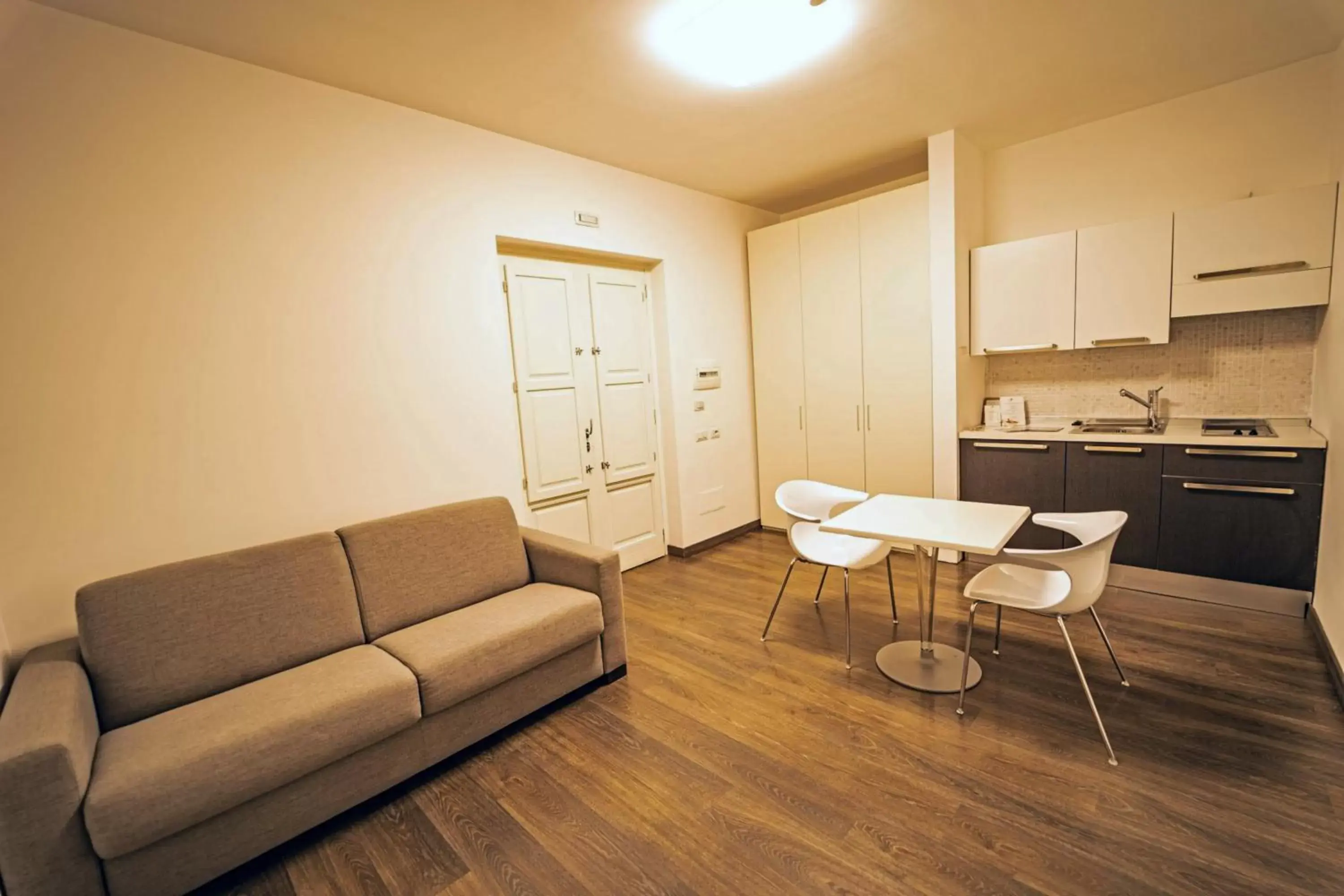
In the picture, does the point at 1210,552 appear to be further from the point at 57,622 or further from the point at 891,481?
the point at 57,622

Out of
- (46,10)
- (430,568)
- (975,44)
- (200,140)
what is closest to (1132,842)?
(430,568)

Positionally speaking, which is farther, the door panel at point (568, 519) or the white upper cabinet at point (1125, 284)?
the door panel at point (568, 519)

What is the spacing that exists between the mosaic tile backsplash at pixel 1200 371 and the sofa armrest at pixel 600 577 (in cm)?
320

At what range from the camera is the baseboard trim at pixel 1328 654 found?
2174mm

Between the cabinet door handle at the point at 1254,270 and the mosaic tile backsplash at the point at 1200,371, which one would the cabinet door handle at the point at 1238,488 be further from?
the cabinet door handle at the point at 1254,270

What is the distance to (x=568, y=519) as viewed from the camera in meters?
3.79

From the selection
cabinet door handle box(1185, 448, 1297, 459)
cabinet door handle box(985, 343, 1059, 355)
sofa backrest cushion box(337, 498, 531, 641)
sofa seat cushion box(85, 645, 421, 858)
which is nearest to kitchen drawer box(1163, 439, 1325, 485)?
cabinet door handle box(1185, 448, 1297, 459)

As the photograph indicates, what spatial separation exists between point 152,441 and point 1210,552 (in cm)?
495

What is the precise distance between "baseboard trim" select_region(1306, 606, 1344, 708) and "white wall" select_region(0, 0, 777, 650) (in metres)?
3.72

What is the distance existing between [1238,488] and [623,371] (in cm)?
353

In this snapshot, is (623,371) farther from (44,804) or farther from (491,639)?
(44,804)

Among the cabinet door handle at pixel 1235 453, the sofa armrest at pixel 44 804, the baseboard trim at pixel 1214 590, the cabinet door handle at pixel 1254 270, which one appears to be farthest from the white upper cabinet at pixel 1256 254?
the sofa armrest at pixel 44 804

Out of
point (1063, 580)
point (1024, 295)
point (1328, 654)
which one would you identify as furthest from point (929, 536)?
point (1024, 295)

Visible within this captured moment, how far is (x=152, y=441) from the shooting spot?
85.7 inches
